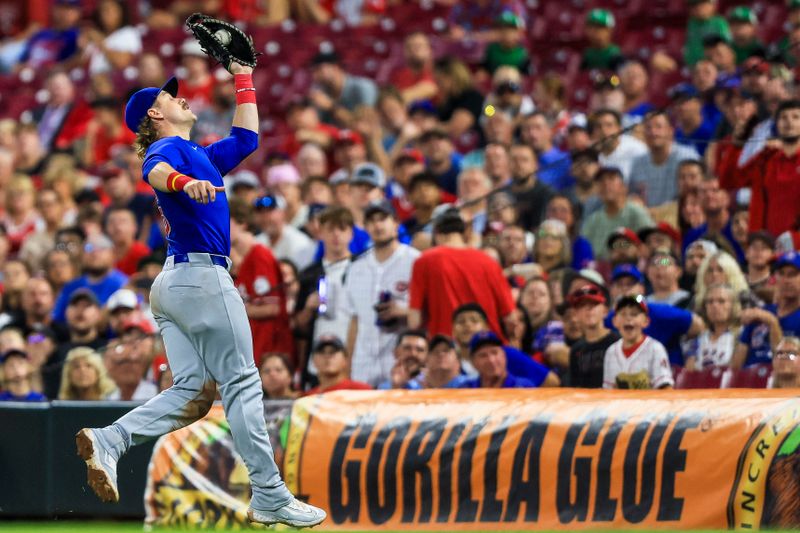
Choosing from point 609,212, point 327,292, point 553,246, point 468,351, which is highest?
point 609,212

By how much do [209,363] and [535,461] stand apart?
2392 mm

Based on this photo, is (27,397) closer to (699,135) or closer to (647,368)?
(647,368)

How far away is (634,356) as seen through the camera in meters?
9.01

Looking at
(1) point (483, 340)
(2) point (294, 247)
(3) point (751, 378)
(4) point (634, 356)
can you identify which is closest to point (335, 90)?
(2) point (294, 247)

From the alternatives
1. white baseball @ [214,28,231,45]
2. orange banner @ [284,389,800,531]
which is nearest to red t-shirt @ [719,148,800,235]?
orange banner @ [284,389,800,531]

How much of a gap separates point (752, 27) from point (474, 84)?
2.87m

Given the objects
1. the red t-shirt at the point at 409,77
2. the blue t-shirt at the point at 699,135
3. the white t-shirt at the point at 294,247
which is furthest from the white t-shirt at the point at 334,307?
the red t-shirt at the point at 409,77

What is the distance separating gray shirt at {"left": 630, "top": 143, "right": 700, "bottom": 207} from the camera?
34.5 feet

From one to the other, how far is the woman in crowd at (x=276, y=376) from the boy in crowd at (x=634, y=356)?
2097 millimetres

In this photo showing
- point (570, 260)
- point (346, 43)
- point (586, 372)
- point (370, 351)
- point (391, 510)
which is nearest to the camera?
point (391, 510)

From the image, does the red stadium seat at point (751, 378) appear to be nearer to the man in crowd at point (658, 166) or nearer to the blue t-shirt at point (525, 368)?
the blue t-shirt at point (525, 368)

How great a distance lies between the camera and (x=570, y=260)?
10766 mm

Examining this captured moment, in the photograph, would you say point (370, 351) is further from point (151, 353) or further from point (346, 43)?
point (346, 43)

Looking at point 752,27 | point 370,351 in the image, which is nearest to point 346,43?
point 752,27
